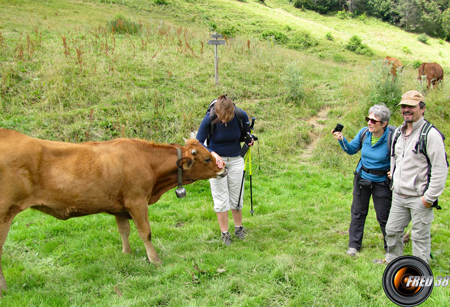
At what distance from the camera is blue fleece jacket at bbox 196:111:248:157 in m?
5.06

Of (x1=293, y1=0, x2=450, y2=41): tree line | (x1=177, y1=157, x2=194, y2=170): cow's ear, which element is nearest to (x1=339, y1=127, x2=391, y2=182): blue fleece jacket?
(x1=177, y1=157, x2=194, y2=170): cow's ear

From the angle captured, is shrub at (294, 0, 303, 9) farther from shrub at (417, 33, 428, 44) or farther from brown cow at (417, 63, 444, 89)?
brown cow at (417, 63, 444, 89)

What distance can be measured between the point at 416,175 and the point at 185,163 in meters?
3.11

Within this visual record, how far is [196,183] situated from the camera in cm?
808

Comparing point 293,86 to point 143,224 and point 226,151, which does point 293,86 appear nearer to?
point 226,151

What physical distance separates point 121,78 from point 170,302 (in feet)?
31.4

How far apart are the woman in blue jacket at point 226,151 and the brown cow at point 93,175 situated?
0.60 feet

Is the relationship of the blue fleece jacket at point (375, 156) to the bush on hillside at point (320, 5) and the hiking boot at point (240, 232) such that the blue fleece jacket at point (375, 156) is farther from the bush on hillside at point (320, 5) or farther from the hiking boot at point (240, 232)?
the bush on hillside at point (320, 5)

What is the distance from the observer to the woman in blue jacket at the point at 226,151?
16.3 feet

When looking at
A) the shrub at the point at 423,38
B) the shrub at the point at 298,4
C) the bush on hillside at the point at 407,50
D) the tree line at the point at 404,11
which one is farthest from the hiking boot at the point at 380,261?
the shrub at the point at 298,4

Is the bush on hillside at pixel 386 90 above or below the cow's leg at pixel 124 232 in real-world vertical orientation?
above

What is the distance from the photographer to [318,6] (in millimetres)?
45875

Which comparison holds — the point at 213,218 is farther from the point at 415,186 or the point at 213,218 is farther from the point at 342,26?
the point at 342,26

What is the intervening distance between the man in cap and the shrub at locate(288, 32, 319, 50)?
2262 cm
